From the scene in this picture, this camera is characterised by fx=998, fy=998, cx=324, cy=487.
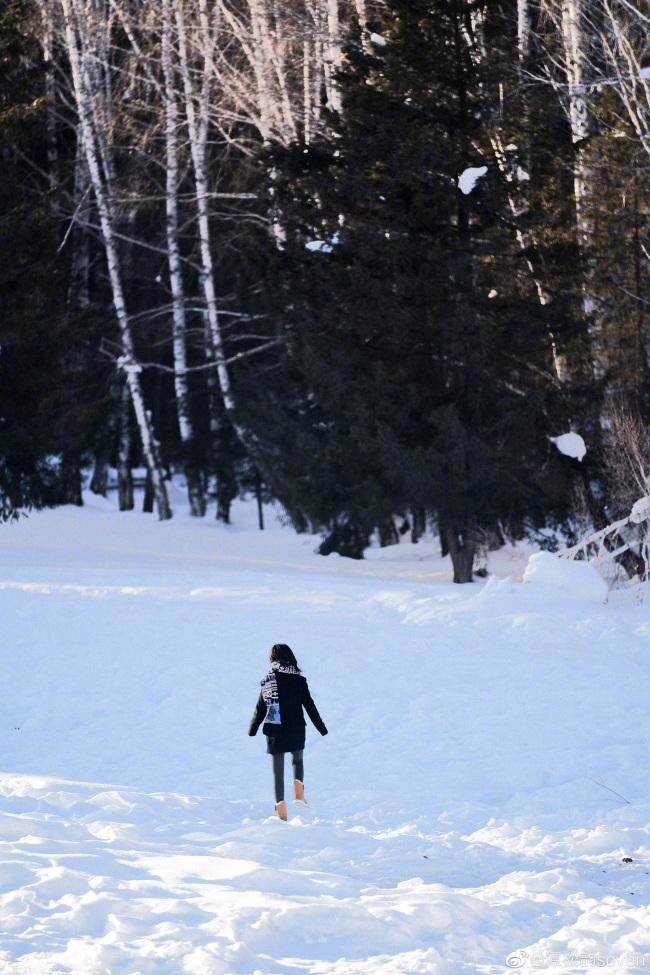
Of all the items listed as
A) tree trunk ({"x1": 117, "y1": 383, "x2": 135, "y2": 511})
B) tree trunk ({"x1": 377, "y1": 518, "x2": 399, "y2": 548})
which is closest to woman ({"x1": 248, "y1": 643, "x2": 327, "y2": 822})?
tree trunk ({"x1": 377, "y1": 518, "x2": 399, "y2": 548})

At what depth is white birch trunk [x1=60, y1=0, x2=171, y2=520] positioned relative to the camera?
22266 mm

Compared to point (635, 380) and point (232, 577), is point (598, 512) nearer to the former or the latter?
point (635, 380)

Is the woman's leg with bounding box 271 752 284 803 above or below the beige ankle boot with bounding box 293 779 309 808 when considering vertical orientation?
above

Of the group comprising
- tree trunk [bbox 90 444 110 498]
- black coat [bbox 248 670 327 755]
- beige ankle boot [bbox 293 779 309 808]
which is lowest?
beige ankle boot [bbox 293 779 309 808]

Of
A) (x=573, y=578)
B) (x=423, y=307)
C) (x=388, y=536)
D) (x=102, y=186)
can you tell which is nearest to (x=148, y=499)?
(x=388, y=536)

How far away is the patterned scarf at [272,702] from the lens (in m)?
7.29

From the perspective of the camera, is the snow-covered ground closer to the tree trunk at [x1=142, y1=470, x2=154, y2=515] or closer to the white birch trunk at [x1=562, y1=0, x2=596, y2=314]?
the white birch trunk at [x1=562, y1=0, x2=596, y2=314]

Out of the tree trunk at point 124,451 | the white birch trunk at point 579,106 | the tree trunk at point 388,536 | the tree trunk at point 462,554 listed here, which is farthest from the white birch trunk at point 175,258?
the tree trunk at point 462,554

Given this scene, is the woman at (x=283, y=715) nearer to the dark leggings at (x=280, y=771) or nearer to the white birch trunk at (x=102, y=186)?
the dark leggings at (x=280, y=771)

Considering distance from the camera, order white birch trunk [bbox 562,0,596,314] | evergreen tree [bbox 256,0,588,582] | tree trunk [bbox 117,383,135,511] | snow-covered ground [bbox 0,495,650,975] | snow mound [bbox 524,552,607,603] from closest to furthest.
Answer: snow-covered ground [bbox 0,495,650,975]
snow mound [bbox 524,552,607,603]
evergreen tree [bbox 256,0,588,582]
white birch trunk [bbox 562,0,596,314]
tree trunk [bbox 117,383,135,511]

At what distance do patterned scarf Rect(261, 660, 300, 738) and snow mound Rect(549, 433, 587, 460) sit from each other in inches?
354

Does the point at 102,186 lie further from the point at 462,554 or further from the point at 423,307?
the point at 462,554

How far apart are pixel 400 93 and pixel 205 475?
12646 mm

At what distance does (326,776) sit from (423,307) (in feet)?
30.0
